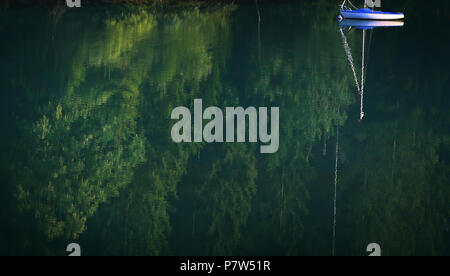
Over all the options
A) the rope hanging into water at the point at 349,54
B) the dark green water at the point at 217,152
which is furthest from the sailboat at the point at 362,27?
the dark green water at the point at 217,152

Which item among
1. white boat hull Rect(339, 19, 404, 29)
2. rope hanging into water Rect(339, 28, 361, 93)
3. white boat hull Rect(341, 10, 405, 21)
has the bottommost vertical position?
rope hanging into water Rect(339, 28, 361, 93)

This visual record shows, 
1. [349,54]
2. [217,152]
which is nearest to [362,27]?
[349,54]

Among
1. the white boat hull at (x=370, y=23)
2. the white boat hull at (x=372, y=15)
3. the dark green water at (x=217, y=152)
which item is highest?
the white boat hull at (x=372, y=15)

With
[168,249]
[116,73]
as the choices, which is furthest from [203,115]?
[168,249]

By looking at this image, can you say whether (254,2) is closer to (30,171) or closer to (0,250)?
(30,171)

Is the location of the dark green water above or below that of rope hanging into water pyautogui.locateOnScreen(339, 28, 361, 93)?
below

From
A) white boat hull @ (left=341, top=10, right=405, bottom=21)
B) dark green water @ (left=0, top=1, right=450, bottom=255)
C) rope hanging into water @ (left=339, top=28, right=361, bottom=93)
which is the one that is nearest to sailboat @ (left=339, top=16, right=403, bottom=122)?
rope hanging into water @ (left=339, top=28, right=361, bottom=93)

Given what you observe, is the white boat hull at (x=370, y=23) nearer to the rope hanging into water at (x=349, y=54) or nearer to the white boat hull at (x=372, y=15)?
the white boat hull at (x=372, y=15)

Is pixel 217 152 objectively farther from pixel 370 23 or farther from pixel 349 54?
pixel 370 23

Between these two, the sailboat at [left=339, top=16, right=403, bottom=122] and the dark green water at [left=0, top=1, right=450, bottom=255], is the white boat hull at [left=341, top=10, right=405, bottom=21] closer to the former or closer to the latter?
the sailboat at [left=339, top=16, right=403, bottom=122]
